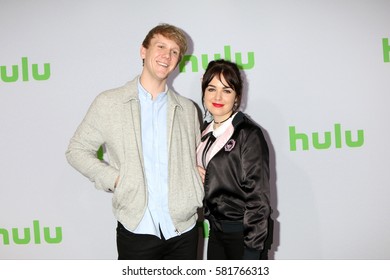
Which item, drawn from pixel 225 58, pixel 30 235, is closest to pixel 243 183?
pixel 225 58

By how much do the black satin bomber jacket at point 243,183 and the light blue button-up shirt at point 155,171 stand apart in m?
0.24

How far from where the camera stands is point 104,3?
107 inches

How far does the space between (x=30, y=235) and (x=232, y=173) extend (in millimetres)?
1754

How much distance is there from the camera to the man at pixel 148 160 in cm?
192

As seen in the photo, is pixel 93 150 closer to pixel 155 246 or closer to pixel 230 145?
pixel 155 246

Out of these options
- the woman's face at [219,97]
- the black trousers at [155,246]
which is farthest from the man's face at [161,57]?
the black trousers at [155,246]

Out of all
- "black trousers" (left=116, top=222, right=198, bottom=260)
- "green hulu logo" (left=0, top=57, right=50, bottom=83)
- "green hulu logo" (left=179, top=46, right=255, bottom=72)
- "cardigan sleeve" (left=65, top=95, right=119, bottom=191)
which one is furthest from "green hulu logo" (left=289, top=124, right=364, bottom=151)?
"green hulu logo" (left=0, top=57, right=50, bottom=83)

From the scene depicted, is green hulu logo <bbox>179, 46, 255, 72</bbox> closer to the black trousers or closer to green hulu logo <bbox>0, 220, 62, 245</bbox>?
the black trousers

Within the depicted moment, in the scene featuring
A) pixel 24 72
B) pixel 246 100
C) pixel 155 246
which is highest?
→ pixel 24 72

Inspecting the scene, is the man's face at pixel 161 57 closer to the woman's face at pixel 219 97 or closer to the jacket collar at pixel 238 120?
the woman's face at pixel 219 97

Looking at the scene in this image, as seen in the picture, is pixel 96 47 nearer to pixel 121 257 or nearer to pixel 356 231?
pixel 121 257

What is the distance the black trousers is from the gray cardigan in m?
0.06

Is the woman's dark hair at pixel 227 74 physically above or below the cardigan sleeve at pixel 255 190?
above

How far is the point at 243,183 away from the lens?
6.36 ft
